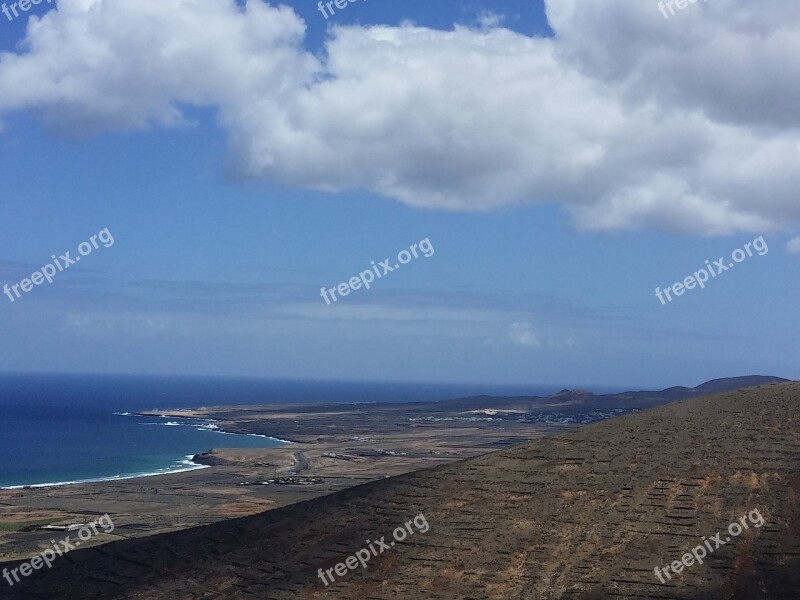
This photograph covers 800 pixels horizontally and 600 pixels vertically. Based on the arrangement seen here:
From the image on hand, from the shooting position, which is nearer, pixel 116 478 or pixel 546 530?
pixel 546 530

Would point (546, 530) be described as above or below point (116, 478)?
above

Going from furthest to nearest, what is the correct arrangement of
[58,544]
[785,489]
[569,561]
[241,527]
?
[58,544], [241,527], [785,489], [569,561]

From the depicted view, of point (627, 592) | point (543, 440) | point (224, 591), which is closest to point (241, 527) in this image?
point (224, 591)

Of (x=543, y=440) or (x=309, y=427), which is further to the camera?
(x=309, y=427)

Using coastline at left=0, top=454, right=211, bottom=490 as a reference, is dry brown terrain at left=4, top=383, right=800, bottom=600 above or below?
above

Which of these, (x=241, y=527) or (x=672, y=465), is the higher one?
(x=672, y=465)

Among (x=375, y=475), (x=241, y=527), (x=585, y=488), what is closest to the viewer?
(x=585, y=488)

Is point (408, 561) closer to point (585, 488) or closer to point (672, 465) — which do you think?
point (585, 488)

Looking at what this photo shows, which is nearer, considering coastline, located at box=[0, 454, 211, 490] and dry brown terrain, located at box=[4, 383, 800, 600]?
dry brown terrain, located at box=[4, 383, 800, 600]
